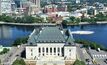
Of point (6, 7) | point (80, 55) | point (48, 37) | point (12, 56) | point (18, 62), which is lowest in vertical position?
point (6, 7)

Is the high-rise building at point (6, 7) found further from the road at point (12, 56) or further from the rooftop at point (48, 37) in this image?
the rooftop at point (48, 37)

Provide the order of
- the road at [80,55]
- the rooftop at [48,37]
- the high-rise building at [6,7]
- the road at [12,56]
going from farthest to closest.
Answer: the high-rise building at [6,7], the road at [80,55], the rooftop at [48,37], the road at [12,56]

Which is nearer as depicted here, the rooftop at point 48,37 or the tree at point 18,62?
the tree at point 18,62

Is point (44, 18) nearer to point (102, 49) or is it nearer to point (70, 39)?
point (102, 49)

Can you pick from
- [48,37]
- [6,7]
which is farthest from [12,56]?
[6,7]

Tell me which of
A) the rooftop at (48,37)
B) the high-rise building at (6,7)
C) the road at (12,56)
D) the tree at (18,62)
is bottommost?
the high-rise building at (6,7)

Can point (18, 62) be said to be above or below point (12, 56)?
above

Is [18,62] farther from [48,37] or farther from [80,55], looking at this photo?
[80,55]

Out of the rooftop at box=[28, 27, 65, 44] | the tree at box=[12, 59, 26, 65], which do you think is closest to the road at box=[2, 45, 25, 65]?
the tree at box=[12, 59, 26, 65]

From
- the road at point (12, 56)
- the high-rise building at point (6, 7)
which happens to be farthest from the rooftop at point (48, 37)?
the high-rise building at point (6, 7)

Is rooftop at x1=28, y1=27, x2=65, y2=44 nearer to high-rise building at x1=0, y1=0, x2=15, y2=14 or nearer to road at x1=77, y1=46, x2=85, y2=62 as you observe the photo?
road at x1=77, y1=46, x2=85, y2=62
